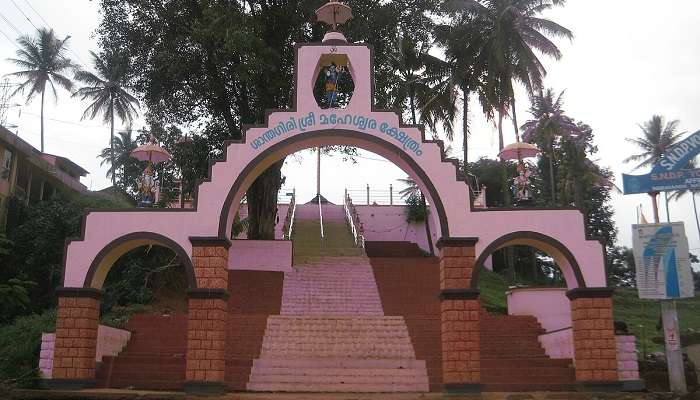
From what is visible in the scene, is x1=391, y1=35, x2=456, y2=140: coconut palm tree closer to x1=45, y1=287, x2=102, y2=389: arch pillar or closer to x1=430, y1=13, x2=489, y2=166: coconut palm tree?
x1=430, y1=13, x2=489, y2=166: coconut palm tree

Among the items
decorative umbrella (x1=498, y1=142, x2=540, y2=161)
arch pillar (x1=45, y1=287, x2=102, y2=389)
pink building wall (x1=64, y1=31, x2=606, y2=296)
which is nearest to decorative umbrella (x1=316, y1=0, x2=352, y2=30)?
pink building wall (x1=64, y1=31, x2=606, y2=296)

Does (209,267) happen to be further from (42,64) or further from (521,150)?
(42,64)

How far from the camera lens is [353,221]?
88.2 ft

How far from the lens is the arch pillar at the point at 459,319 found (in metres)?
11.2

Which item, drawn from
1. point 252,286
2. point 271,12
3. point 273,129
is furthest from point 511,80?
point 273,129

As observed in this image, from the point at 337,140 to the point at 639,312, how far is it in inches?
733

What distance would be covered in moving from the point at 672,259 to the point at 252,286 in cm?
1150

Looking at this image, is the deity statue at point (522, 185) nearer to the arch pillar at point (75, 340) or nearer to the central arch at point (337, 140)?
the central arch at point (337, 140)

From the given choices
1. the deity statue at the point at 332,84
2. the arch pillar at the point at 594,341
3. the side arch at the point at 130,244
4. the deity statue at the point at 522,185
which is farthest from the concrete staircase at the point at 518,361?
the deity statue at the point at 332,84

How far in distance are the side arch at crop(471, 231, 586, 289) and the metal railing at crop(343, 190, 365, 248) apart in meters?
12.0

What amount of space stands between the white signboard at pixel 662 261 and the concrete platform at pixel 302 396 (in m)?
1.82

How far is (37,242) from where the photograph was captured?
19.5 m

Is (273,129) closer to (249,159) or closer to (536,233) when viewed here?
(249,159)

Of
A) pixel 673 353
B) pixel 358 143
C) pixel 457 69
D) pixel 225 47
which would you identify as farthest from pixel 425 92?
pixel 673 353
